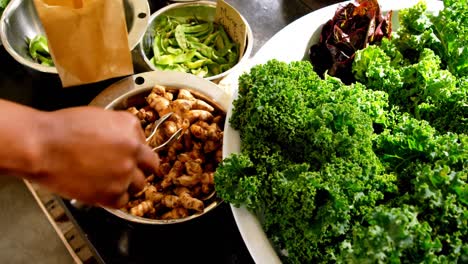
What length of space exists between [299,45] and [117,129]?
98cm

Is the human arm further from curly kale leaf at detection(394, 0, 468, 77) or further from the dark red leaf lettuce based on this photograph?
curly kale leaf at detection(394, 0, 468, 77)

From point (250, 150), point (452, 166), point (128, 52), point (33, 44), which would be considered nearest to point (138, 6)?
point (128, 52)

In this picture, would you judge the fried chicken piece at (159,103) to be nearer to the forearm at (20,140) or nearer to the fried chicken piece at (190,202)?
the fried chicken piece at (190,202)

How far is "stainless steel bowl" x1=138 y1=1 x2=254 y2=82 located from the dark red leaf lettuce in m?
0.32

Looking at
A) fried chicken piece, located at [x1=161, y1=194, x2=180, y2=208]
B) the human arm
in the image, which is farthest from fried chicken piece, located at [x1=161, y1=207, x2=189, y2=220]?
the human arm

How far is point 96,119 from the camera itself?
0.88 metres

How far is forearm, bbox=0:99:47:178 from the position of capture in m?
0.78

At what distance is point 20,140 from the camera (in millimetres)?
785

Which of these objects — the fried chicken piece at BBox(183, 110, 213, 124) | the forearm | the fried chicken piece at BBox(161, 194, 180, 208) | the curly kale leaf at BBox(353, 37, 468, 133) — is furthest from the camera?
the fried chicken piece at BBox(183, 110, 213, 124)

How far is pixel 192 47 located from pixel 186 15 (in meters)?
0.20

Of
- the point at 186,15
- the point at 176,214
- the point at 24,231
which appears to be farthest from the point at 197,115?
the point at 24,231

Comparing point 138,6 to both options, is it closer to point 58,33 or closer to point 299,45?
point 58,33

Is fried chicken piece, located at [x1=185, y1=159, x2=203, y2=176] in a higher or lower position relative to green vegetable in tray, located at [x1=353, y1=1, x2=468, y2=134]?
lower

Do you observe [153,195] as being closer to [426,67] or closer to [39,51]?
[39,51]
